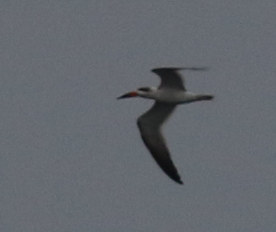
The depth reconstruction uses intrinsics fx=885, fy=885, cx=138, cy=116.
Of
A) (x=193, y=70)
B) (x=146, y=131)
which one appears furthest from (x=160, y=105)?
(x=193, y=70)

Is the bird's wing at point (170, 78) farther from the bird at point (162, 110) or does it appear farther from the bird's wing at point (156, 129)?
the bird's wing at point (156, 129)

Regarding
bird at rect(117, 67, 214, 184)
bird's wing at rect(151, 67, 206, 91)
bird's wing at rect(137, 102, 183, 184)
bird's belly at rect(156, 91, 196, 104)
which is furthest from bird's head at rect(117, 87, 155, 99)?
bird's wing at rect(137, 102, 183, 184)

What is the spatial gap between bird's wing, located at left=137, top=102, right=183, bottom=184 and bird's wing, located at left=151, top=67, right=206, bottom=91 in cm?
131

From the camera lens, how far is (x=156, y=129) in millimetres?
22734

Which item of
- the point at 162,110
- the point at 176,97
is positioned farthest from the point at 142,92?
the point at 162,110

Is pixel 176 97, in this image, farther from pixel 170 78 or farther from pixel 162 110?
pixel 162 110

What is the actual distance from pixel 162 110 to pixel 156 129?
52cm

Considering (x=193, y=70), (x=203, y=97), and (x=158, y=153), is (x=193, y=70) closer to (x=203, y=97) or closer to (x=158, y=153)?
(x=203, y=97)

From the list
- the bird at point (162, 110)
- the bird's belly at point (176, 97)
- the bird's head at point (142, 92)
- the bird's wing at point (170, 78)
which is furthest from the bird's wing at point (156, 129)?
the bird's wing at point (170, 78)

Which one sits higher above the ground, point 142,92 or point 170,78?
point 170,78

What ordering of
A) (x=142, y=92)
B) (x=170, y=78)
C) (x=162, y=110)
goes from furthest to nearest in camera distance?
1. (x=162, y=110)
2. (x=142, y=92)
3. (x=170, y=78)

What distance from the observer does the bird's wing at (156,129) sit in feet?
74.1

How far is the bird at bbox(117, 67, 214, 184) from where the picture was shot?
21.3 m

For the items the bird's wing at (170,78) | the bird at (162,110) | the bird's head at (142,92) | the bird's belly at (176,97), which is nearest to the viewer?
the bird's wing at (170,78)
